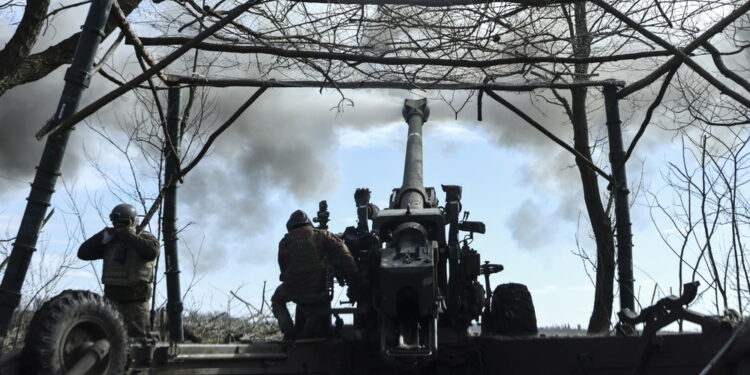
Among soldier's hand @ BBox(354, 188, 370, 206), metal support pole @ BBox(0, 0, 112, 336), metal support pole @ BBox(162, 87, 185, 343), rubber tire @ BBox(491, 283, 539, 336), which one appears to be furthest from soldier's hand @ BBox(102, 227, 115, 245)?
rubber tire @ BBox(491, 283, 539, 336)

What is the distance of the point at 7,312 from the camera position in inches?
288

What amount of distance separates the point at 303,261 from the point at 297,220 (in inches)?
19.7

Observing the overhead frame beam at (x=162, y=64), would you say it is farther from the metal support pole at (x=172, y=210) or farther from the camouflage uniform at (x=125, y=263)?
the metal support pole at (x=172, y=210)

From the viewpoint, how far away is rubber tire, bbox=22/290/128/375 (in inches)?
230

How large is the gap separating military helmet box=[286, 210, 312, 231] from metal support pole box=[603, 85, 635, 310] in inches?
161

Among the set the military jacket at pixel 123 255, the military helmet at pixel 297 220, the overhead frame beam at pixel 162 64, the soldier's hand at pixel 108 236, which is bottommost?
the military jacket at pixel 123 255

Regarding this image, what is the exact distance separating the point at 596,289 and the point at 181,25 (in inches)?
354

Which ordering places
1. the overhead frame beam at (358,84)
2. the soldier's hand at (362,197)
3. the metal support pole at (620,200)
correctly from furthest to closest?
the metal support pole at (620,200) < the soldier's hand at (362,197) < the overhead frame beam at (358,84)

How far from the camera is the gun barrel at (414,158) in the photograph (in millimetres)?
11105

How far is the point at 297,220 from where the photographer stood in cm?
1042

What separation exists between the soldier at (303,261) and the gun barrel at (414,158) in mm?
970

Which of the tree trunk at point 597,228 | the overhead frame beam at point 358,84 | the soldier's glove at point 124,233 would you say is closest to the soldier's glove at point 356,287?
the overhead frame beam at point 358,84

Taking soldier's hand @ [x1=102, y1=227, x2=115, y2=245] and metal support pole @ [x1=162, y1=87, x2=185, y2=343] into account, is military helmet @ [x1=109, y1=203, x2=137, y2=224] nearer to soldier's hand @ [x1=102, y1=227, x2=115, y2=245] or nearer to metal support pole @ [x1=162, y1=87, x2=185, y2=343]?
soldier's hand @ [x1=102, y1=227, x2=115, y2=245]

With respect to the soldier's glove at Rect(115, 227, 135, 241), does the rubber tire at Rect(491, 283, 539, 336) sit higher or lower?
lower
